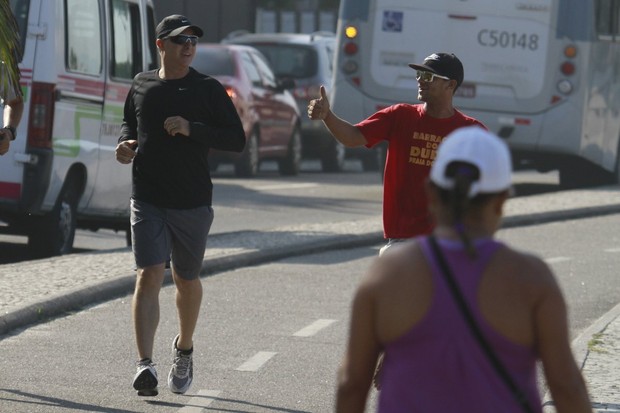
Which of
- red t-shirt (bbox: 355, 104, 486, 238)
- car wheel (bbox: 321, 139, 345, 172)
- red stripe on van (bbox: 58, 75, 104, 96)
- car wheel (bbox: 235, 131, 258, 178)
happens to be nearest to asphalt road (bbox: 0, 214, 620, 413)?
red t-shirt (bbox: 355, 104, 486, 238)

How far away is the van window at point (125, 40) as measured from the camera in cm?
1410

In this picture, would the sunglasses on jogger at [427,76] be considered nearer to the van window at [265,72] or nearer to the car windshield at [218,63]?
the car windshield at [218,63]

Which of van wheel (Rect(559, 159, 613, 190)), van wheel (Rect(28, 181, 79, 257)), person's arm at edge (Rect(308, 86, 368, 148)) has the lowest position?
van wheel (Rect(559, 159, 613, 190))

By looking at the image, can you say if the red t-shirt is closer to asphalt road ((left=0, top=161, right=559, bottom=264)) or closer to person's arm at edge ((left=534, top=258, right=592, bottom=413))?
person's arm at edge ((left=534, top=258, right=592, bottom=413))

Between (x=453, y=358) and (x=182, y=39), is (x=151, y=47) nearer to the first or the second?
(x=182, y=39)

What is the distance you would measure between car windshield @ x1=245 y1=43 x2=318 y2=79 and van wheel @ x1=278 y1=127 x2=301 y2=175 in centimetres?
140

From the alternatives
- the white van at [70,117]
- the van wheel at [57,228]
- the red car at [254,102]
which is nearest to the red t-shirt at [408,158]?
the white van at [70,117]

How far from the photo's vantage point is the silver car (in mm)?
27297

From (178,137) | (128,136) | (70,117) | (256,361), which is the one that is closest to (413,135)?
(178,137)

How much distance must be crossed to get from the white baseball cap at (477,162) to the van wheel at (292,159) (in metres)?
22.5

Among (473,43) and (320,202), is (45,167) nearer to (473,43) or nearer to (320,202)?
(320,202)

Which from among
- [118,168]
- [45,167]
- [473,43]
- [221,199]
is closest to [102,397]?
[45,167]

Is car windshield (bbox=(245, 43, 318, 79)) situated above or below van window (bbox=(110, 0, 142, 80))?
below

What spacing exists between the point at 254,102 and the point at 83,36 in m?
10.6
